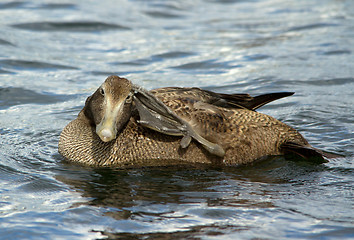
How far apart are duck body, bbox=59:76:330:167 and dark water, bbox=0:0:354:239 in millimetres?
154

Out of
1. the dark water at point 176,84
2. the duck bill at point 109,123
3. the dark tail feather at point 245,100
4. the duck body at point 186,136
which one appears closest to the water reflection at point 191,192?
the dark water at point 176,84

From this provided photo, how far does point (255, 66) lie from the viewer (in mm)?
10562

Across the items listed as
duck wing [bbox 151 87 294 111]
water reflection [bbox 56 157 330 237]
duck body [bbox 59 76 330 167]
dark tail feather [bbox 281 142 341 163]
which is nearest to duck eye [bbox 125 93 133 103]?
duck body [bbox 59 76 330 167]

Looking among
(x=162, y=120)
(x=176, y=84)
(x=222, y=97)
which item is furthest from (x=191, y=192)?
(x=176, y=84)

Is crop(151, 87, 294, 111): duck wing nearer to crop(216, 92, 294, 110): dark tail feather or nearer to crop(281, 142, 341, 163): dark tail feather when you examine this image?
crop(216, 92, 294, 110): dark tail feather

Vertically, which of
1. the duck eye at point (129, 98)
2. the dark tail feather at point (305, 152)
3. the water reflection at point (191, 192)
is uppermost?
the duck eye at point (129, 98)

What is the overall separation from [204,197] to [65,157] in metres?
1.86

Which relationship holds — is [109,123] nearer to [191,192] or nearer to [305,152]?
[191,192]

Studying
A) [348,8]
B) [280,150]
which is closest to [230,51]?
[348,8]

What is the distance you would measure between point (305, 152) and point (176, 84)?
394cm

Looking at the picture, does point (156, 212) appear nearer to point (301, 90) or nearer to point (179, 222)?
point (179, 222)

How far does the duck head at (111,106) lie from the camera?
17.4 feet

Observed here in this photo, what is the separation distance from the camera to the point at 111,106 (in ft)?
17.8

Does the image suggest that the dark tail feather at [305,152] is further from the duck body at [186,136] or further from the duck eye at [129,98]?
the duck eye at [129,98]
